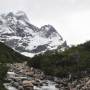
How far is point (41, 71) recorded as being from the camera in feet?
128

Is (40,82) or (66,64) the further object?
(66,64)

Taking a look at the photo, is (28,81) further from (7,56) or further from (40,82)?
(7,56)

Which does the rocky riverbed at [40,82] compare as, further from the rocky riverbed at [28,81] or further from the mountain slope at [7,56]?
the mountain slope at [7,56]

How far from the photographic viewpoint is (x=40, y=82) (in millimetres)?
32906

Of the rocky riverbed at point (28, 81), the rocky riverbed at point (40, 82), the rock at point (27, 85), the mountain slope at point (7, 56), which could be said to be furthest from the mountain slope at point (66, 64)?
the mountain slope at point (7, 56)

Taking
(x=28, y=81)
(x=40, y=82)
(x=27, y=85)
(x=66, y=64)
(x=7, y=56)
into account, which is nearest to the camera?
(x=27, y=85)

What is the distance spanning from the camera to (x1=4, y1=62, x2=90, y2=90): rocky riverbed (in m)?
30.3

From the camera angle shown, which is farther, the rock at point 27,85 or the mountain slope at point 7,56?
the mountain slope at point 7,56

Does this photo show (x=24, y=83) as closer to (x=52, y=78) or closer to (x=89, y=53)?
(x=52, y=78)

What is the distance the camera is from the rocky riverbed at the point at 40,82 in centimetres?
3027

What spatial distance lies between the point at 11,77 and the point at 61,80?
4.97 metres

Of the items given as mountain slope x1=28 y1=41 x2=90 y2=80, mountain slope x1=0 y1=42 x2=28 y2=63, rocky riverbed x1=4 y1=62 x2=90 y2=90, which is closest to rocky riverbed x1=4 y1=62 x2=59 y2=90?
rocky riverbed x1=4 y1=62 x2=90 y2=90

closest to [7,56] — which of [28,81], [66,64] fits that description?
[66,64]

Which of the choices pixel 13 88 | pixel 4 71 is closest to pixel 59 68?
pixel 4 71
